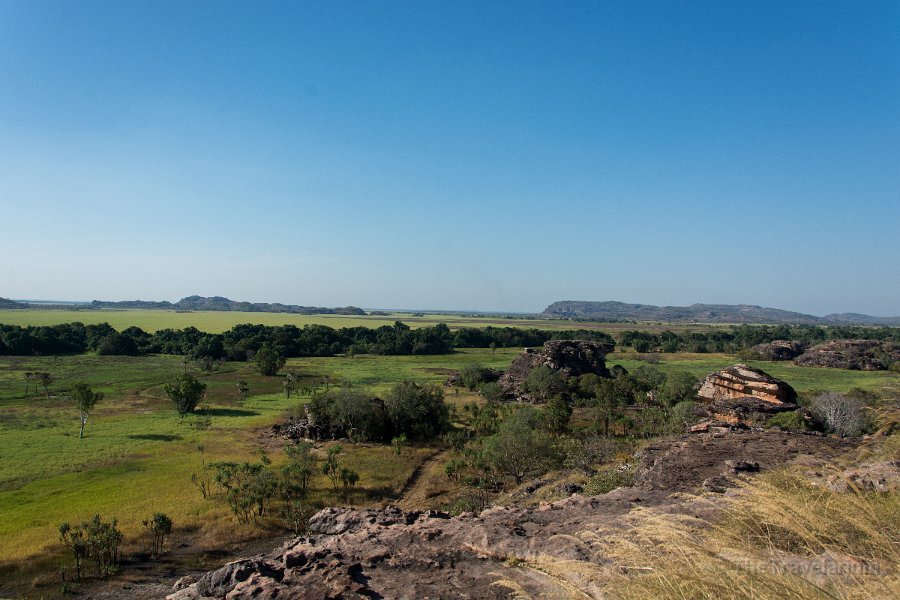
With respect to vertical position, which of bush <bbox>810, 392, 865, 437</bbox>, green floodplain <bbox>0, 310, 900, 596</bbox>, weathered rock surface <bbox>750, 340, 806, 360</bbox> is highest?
bush <bbox>810, 392, 865, 437</bbox>

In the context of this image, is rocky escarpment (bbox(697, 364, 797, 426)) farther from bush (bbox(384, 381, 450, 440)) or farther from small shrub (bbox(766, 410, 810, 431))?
bush (bbox(384, 381, 450, 440))

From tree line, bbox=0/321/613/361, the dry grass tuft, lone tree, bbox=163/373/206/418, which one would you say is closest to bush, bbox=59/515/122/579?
the dry grass tuft

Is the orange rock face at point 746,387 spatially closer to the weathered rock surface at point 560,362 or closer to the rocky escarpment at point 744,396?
the rocky escarpment at point 744,396

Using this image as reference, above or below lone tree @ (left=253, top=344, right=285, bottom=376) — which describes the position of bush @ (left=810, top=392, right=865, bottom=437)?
above

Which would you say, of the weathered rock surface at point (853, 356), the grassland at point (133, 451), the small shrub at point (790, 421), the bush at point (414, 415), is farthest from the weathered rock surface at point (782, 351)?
the bush at point (414, 415)

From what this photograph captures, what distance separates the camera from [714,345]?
13362 cm

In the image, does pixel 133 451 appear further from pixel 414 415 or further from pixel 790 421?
pixel 790 421

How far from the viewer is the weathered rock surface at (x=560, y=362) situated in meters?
72.2

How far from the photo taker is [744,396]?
136 ft

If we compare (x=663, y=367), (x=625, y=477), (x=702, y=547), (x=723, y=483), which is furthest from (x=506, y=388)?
(x=702, y=547)

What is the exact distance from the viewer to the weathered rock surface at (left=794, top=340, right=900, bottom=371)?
Answer: 95.9m

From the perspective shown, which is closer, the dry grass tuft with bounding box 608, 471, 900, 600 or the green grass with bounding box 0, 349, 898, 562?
the dry grass tuft with bounding box 608, 471, 900, 600

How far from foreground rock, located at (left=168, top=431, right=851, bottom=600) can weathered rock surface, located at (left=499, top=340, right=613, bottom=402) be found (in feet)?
176

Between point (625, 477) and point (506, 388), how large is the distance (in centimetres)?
4900
